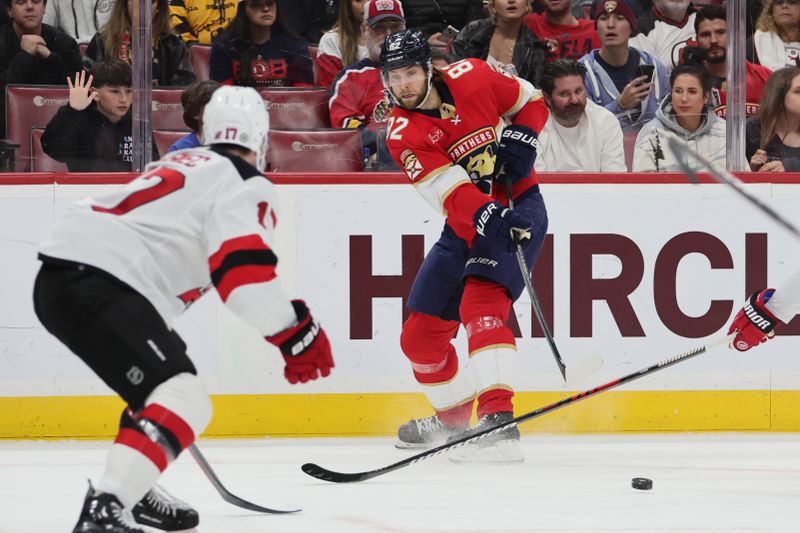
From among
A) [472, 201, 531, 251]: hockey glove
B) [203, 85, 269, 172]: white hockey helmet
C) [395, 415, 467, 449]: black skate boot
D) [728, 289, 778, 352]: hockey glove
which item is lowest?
[395, 415, 467, 449]: black skate boot

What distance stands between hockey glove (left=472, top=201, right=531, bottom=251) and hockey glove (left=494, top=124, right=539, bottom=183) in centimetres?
31

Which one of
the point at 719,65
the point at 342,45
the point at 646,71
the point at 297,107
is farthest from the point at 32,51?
the point at 719,65

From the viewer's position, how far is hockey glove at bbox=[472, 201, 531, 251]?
4.20m

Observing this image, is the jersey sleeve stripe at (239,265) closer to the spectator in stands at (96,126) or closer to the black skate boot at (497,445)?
the black skate boot at (497,445)

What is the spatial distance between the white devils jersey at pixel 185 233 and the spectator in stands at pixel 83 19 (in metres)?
2.37

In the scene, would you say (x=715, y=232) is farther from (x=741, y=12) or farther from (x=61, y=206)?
(x=61, y=206)

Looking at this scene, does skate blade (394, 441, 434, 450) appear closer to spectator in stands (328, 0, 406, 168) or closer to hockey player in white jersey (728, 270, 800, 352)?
spectator in stands (328, 0, 406, 168)

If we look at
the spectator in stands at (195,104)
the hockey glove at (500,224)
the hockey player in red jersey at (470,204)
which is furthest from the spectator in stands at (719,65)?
the spectator in stands at (195,104)

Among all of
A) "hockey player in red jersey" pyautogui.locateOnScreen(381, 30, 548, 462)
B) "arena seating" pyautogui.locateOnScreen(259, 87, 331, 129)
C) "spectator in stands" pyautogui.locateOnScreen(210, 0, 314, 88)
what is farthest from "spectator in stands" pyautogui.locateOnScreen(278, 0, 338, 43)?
"hockey player in red jersey" pyautogui.locateOnScreen(381, 30, 548, 462)

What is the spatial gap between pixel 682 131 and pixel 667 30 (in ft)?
1.34

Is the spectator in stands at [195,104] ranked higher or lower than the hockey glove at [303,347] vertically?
higher

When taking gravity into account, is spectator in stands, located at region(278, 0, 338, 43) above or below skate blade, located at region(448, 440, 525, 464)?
above

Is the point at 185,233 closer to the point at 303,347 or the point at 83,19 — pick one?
the point at 303,347

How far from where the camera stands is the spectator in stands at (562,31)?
536 centimetres
